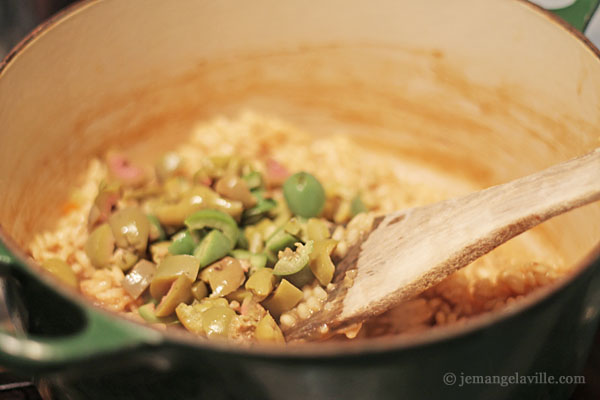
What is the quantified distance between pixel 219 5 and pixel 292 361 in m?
1.06

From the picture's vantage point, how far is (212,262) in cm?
121

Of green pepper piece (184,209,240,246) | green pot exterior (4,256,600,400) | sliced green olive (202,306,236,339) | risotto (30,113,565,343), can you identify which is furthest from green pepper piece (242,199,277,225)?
green pot exterior (4,256,600,400)

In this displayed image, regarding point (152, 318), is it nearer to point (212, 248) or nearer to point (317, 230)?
point (212, 248)

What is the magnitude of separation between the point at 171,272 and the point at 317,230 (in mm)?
324

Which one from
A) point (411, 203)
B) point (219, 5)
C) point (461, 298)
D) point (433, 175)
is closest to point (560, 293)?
point (461, 298)

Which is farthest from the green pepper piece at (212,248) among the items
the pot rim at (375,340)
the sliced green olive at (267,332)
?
the pot rim at (375,340)

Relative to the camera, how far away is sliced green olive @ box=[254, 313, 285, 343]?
1.01 metres

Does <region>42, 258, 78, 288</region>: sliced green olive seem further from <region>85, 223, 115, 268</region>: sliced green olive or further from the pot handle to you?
the pot handle

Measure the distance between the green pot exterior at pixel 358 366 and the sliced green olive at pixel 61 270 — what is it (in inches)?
14.9

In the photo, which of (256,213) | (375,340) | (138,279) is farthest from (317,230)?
(375,340)

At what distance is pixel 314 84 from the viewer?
5.25ft

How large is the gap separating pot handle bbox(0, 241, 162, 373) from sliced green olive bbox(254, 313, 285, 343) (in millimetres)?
402

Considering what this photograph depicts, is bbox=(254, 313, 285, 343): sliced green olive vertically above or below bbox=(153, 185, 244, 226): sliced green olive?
below

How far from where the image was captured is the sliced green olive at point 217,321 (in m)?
1.04
